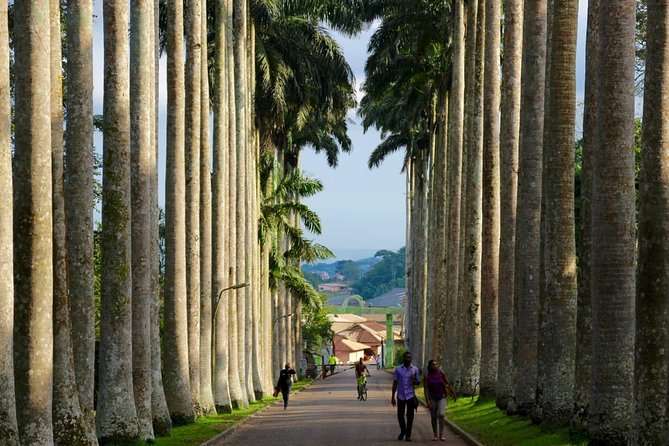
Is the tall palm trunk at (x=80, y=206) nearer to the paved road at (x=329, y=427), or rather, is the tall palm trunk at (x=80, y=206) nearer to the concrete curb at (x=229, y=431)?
the concrete curb at (x=229, y=431)

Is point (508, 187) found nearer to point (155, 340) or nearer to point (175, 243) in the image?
point (175, 243)

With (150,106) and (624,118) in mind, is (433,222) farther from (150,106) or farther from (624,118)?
(624,118)

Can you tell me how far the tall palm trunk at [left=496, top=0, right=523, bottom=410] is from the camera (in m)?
32.7

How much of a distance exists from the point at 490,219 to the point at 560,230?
45.0ft

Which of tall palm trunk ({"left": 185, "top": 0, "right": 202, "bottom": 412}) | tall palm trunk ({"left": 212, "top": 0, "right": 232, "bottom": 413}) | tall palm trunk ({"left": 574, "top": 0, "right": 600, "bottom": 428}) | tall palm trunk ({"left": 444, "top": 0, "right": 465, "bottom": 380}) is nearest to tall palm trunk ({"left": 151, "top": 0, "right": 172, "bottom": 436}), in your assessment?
tall palm trunk ({"left": 185, "top": 0, "right": 202, "bottom": 412})

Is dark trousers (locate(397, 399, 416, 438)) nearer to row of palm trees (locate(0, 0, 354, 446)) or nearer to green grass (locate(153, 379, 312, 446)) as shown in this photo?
green grass (locate(153, 379, 312, 446))

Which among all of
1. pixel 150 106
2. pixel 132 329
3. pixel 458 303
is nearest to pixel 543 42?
pixel 150 106

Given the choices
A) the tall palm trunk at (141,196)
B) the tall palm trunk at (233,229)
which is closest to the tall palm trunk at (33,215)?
the tall palm trunk at (141,196)

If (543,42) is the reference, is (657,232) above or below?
below

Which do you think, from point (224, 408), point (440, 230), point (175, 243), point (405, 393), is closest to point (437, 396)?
point (405, 393)

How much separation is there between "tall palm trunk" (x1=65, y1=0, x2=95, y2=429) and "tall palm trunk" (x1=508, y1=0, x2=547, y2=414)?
32.1ft

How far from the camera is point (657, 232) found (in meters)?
16.9

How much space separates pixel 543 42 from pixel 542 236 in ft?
17.6

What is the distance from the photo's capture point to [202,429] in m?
31.0
